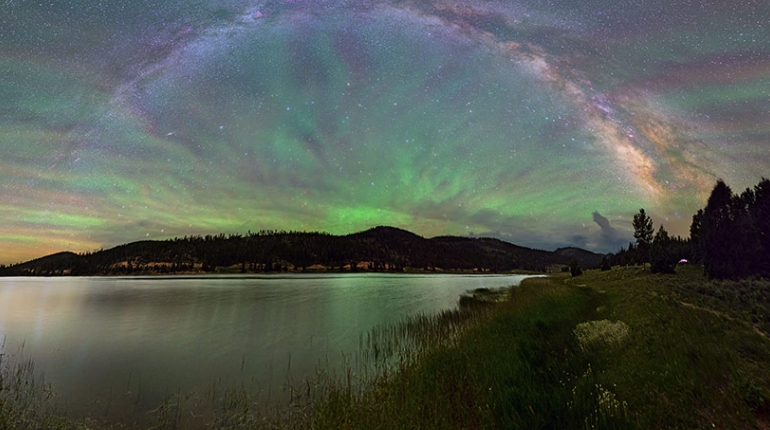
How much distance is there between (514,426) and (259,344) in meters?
20.5

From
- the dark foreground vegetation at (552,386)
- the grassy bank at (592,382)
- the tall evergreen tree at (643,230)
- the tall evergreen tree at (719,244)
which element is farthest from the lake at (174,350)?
the tall evergreen tree at (643,230)

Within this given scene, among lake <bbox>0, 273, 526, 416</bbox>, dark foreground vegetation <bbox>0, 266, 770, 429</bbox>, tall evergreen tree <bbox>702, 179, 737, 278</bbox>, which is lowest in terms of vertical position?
lake <bbox>0, 273, 526, 416</bbox>

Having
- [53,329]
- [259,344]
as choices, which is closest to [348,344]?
[259,344]

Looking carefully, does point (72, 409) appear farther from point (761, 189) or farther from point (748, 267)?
point (761, 189)

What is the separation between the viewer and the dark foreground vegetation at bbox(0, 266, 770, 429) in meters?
6.66

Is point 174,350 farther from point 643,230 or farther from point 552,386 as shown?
point 643,230

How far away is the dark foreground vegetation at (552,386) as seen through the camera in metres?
6.66

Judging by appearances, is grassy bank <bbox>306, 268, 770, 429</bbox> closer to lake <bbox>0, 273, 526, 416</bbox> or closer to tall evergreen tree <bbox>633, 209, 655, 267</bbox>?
lake <bbox>0, 273, 526, 416</bbox>

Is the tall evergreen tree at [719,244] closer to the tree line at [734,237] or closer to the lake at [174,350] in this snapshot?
the tree line at [734,237]

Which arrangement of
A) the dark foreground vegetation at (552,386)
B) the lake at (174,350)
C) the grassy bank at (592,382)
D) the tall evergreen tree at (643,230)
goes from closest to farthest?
the grassy bank at (592,382) < the dark foreground vegetation at (552,386) < the lake at (174,350) < the tall evergreen tree at (643,230)

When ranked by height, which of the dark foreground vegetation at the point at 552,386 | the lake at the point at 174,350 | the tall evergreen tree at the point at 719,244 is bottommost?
the lake at the point at 174,350

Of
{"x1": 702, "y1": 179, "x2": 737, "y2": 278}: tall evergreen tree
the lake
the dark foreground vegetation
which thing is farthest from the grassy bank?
{"x1": 702, "y1": 179, "x2": 737, "y2": 278}: tall evergreen tree

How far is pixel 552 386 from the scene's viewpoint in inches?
313

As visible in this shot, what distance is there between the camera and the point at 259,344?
74.1 ft
